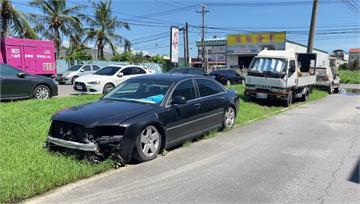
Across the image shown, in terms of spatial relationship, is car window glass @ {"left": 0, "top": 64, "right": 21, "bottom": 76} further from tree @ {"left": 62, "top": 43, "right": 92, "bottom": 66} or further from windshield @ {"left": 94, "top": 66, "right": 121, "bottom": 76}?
tree @ {"left": 62, "top": 43, "right": 92, "bottom": 66}

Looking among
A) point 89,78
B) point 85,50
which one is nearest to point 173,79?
point 89,78

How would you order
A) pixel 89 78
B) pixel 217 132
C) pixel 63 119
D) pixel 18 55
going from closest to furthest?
pixel 63 119 < pixel 217 132 < pixel 89 78 < pixel 18 55

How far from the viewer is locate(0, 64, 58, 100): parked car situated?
12996mm

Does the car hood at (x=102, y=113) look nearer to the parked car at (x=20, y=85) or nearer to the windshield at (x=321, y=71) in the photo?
the parked car at (x=20, y=85)

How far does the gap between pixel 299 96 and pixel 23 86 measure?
12.5 metres

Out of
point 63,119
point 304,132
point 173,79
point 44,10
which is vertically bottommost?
point 304,132

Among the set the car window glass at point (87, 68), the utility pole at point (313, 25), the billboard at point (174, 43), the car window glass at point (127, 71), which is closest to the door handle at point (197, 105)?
the car window glass at point (127, 71)

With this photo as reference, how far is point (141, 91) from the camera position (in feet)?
26.5

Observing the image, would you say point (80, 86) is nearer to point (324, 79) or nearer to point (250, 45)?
point (324, 79)

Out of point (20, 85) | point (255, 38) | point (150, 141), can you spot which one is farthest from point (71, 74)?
point (255, 38)

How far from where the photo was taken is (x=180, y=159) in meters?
7.21

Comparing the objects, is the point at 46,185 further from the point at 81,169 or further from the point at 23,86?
the point at 23,86

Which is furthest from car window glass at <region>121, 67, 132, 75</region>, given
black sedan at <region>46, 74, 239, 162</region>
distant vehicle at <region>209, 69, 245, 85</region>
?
distant vehicle at <region>209, 69, 245, 85</region>

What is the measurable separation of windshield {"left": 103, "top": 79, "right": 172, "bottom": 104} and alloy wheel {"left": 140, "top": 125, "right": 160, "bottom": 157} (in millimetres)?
697
